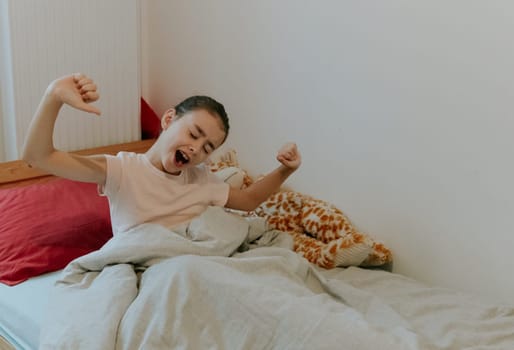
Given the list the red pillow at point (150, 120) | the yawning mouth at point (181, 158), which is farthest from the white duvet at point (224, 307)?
the red pillow at point (150, 120)

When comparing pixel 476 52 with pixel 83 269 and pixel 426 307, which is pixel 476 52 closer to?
pixel 426 307

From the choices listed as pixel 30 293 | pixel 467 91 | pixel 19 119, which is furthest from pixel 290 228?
pixel 19 119

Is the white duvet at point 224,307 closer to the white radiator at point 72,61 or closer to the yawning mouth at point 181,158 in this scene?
the yawning mouth at point 181,158

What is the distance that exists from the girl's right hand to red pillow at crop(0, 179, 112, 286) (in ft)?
1.68

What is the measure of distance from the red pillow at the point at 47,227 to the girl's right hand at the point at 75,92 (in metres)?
0.51

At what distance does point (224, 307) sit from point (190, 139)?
44 centimetres

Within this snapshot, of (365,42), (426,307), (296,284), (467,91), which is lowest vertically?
(426,307)

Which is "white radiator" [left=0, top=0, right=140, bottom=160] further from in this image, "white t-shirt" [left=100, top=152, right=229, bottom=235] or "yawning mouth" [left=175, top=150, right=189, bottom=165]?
"yawning mouth" [left=175, top=150, right=189, bottom=165]

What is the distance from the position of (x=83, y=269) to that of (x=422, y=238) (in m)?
0.91

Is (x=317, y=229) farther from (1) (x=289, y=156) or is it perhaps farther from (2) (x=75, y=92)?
(2) (x=75, y=92)

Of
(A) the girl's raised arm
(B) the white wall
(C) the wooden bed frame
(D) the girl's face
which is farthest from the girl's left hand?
(C) the wooden bed frame

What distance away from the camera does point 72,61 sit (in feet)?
6.58

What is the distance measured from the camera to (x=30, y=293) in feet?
4.49

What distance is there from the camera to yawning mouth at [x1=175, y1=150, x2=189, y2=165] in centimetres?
137
